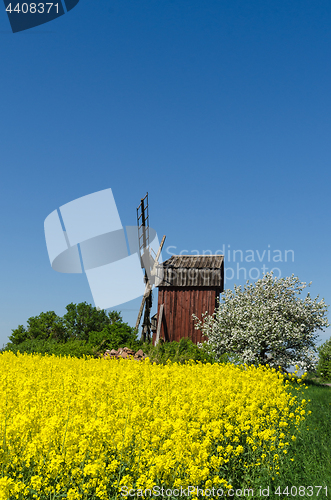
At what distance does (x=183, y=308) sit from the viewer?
992 inches

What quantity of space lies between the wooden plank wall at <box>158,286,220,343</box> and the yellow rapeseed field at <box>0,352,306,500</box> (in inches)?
627

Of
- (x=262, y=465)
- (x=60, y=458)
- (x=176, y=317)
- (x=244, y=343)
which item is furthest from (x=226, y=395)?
(x=176, y=317)

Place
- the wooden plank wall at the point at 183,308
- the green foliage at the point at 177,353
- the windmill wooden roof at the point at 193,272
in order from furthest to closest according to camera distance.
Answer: the windmill wooden roof at the point at 193,272 → the wooden plank wall at the point at 183,308 → the green foliage at the point at 177,353

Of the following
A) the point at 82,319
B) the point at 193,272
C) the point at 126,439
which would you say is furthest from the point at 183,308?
the point at 126,439

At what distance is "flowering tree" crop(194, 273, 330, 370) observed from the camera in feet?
66.5

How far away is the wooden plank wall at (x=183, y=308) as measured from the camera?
24734 mm

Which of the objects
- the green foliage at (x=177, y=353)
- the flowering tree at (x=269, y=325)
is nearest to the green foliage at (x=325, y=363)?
the flowering tree at (x=269, y=325)

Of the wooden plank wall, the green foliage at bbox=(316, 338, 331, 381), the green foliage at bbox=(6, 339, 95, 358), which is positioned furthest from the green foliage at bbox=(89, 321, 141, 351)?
the green foliage at bbox=(316, 338, 331, 381)

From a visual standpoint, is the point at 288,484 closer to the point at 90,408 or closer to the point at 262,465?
the point at 262,465

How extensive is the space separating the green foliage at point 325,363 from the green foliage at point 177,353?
23807 mm

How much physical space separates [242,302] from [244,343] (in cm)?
233

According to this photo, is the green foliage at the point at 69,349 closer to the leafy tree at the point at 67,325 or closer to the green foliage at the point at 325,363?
the leafy tree at the point at 67,325

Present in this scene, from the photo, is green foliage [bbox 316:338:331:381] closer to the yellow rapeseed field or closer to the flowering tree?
the flowering tree

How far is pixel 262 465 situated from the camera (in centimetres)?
605
